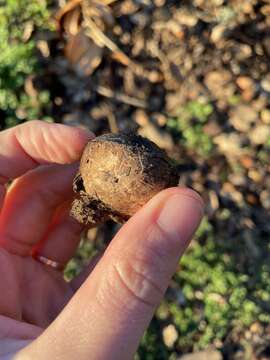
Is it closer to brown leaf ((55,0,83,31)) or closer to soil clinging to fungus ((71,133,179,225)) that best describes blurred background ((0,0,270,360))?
brown leaf ((55,0,83,31))

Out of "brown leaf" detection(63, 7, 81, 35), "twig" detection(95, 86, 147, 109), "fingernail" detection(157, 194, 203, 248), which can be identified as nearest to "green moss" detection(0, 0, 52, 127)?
"brown leaf" detection(63, 7, 81, 35)

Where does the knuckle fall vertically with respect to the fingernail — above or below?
below

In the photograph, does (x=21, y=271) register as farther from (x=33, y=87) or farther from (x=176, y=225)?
(x=33, y=87)

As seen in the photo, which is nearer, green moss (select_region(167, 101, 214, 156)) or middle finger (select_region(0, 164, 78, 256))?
middle finger (select_region(0, 164, 78, 256))

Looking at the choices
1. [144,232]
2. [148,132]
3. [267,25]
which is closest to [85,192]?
[144,232]

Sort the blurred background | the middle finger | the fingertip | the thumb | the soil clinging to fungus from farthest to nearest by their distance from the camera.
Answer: the blurred background < the middle finger < the fingertip < the soil clinging to fungus < the thumb

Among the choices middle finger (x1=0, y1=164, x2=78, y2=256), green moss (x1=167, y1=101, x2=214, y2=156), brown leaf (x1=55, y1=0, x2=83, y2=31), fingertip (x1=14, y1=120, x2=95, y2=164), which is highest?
brown leaf (x1=55, y1=0, x2=83, y2=31)

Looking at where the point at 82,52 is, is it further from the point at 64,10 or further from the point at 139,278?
the point at 139,278
